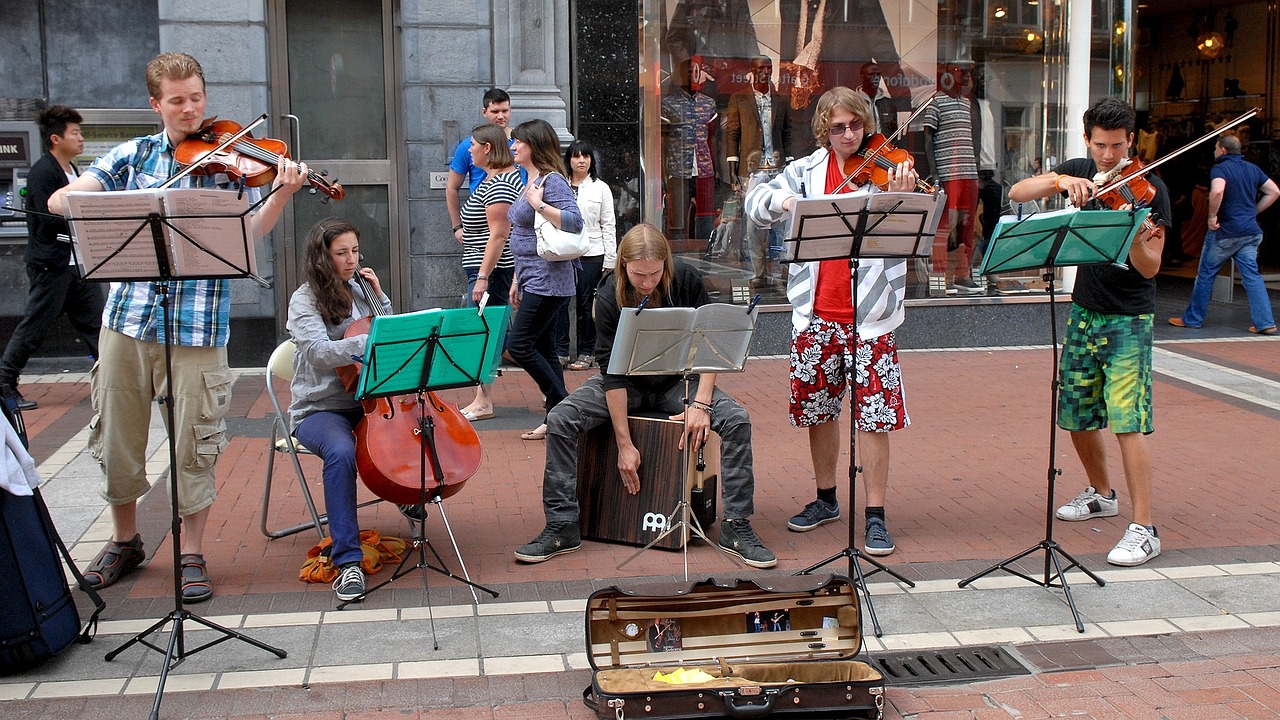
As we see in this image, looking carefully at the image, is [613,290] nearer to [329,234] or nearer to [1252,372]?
[329,234]

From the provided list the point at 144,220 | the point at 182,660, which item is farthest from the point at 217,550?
the point at 144,220

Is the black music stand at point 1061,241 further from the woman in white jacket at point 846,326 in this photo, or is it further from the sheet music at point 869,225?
the woman in white jacket at point 846,326

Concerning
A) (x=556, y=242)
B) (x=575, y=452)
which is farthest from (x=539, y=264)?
(x=575, y=452)

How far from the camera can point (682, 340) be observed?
5039mm

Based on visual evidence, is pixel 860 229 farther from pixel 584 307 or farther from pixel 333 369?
pixel 584 307

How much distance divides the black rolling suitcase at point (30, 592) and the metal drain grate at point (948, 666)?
281 cm

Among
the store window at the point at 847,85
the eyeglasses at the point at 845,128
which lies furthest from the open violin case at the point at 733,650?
the store window at the point at 847,85

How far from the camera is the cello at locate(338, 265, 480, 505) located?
5.02 m

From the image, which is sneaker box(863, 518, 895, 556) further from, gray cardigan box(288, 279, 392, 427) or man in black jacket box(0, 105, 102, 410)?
man in black jacket box(0, 105, 102, 410)

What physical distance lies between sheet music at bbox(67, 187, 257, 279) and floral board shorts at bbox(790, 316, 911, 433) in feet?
8.20

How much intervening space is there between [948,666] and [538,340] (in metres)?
3.84

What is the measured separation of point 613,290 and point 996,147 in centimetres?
654

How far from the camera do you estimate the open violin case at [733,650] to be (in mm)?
3857

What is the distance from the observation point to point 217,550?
18.3 ft
